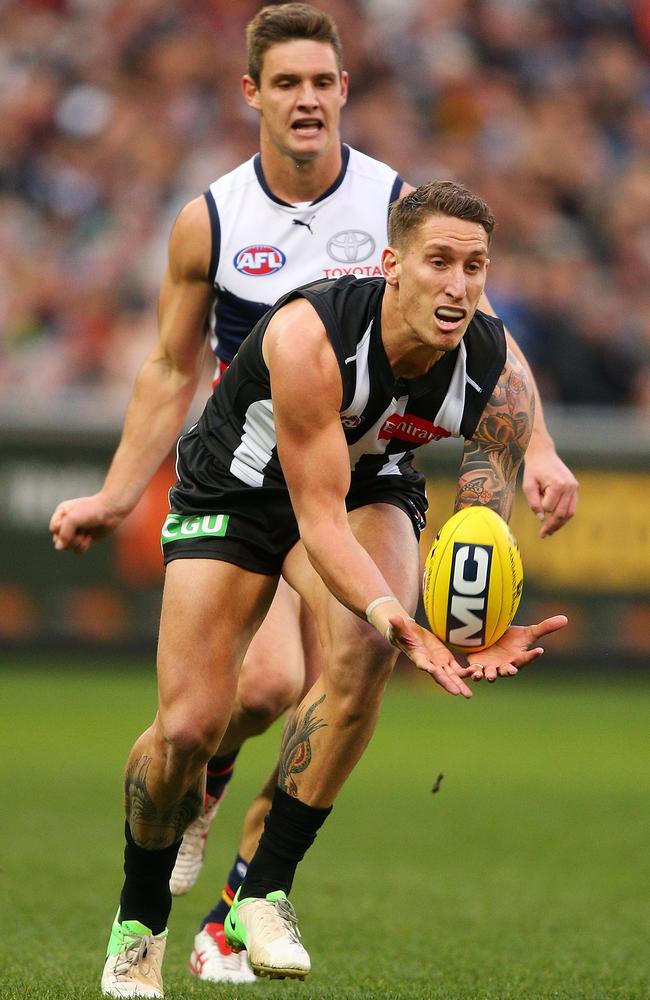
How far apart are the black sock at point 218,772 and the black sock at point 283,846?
1.46m

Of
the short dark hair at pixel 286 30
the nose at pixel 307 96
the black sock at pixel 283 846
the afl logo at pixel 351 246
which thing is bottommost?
the black sock at pixel 283 846

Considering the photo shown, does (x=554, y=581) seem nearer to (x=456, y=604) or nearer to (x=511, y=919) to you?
(x=511, y=919)

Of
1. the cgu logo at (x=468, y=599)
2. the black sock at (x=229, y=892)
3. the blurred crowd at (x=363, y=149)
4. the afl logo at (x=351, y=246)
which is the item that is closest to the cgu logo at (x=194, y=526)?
the cgu logo at (x=468, y=599)

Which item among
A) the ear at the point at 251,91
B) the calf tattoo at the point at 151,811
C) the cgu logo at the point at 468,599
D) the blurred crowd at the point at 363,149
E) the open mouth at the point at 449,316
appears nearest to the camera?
the cgu logo at the point at 468,599

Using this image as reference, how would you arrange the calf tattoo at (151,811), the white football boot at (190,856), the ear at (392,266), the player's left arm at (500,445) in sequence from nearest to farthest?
→ 1. the ear at (392,266)
2. the player's left arm at (500,445)
3. the calf tattoo at (151,811)
4. the white football boot at (190,856)

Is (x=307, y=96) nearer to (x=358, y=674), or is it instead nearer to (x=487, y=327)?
(x=487, y=327)

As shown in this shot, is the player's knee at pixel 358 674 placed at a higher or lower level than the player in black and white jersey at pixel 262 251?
lower

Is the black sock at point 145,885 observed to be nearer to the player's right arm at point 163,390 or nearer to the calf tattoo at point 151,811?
the calf tattoo at point 151,811

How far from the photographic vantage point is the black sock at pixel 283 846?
5301 millimetres

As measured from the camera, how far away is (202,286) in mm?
6312

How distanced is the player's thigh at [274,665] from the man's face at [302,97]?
1.65 metres

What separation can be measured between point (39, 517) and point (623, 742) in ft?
15.9

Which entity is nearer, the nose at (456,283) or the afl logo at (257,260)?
the nose at (456,283)

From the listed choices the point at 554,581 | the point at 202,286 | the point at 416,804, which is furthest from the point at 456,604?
the point at 554,581
